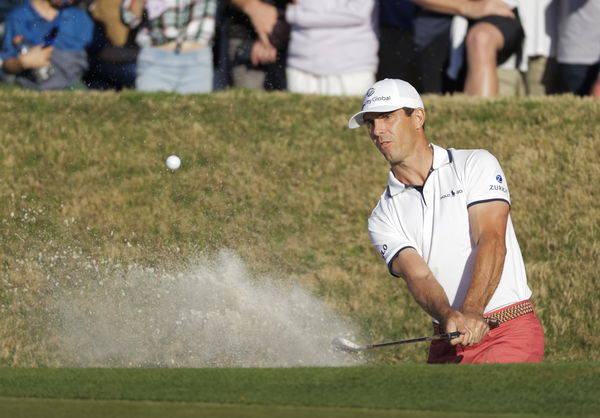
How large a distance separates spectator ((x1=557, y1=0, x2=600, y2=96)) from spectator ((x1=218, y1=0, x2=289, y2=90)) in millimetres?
2397

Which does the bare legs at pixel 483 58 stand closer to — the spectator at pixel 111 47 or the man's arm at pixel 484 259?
the spectator at pixel 111 47

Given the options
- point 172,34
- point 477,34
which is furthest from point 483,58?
point 172,34

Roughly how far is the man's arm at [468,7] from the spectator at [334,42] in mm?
514

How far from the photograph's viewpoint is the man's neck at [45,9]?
10945 mm

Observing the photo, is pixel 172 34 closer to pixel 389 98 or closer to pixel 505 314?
pixel 389 98

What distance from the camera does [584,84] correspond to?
10.5 m

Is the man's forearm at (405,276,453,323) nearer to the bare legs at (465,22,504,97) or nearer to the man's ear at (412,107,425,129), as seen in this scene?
the man's ear at (412,107,425,129)

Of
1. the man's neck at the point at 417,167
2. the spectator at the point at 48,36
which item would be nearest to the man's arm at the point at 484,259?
the man's neck at the point at 417,167

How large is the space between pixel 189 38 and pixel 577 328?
13.6 feet

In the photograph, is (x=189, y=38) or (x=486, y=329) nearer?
(x=486, y=329)

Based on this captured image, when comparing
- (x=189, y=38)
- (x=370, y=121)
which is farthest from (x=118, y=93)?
(x=370, y=121)

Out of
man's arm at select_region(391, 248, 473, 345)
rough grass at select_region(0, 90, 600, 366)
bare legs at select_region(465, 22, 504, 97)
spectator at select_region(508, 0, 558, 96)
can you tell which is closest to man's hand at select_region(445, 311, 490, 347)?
man's arm at select_region(391, 248, 473, 345)

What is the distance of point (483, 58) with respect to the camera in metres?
10.1

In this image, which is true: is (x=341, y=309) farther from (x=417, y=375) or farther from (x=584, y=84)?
(x=417, y=375)
